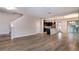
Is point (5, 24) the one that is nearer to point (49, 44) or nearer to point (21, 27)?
point (21, 27)

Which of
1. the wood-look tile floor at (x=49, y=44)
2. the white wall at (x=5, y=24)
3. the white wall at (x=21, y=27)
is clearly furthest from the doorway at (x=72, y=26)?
the white wall at (x=5, y=24)

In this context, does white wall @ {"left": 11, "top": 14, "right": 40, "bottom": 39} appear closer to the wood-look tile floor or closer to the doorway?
the wood-look tile floor

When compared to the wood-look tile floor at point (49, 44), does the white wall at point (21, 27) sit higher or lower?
higher

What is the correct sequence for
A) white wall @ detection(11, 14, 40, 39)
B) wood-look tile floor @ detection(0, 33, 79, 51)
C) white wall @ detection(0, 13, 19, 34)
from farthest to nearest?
white wall @ detection(0, 13, 19, 34) < white wall @ detection(11, 14, 40, 39) < wood-look tile floor @ detection(0, 33, 79, 51)

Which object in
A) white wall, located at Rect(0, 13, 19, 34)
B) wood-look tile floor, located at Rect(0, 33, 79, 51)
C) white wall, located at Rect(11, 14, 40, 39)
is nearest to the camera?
wood-look tile floor, located at Rect(0, 33, 79, 51)

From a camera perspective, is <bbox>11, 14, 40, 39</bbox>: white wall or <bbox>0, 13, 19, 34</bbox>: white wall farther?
<bbox>0, 13, 19, 34</bbox>: white wall

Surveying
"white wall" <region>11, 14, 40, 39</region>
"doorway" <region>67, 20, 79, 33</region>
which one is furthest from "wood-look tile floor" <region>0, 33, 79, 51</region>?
"white wall" <region>11, 14, 40, 39</region>

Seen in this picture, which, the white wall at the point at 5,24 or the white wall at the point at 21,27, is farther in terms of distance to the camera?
the white wall at the point at 5,24

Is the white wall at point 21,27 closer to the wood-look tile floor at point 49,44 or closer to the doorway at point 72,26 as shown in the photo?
Result: the wood-look tile floor at point 49,44

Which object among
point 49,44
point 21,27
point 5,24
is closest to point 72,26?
point 49,44
